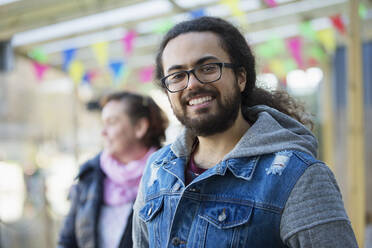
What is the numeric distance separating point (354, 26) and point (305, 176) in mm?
1594

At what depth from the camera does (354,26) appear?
2.33 metres

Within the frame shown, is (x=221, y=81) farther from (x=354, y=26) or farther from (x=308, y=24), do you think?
(x=308, y=24)

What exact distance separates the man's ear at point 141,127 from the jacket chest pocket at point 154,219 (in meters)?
1.08

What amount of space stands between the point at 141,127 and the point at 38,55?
337 cm

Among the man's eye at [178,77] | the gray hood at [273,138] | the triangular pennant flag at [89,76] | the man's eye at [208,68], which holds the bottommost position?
the gray hood at [273,138]

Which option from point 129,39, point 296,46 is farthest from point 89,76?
point 296,46

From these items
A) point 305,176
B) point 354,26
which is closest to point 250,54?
point 305,176

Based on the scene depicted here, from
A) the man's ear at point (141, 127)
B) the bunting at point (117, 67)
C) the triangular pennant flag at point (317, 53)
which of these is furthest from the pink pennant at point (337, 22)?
the man's ear at point (141, 127)

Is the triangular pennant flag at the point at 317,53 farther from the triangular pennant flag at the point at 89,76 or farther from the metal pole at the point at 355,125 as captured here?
the metal pole at the point at 355,125

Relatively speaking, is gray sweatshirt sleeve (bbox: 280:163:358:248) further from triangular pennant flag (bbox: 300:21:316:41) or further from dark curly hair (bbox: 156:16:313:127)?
triangular pennant flag (bbox: 300:21:316:41)

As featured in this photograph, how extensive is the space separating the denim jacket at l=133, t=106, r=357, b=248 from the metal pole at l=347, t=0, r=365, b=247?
1.18 metres

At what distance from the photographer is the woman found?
2.18 meters

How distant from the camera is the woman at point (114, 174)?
2.18 metres

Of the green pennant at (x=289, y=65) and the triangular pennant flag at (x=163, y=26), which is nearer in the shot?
the triangular pennant flag at (x=163, y=26)
